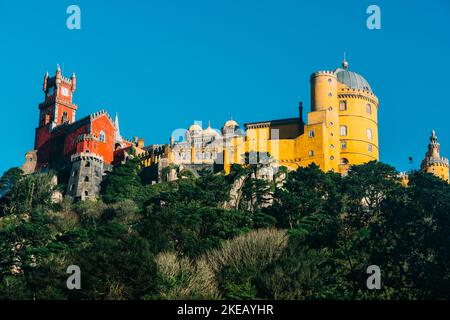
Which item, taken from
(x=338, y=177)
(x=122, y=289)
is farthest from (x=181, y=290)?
(x=338, y=177)

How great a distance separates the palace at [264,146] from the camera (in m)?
82.9

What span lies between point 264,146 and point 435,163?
55.4 ft

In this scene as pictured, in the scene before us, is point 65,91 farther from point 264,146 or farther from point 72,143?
point 264,146

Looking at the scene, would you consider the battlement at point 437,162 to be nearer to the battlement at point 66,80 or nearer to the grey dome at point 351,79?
the grey dome at point 351,79

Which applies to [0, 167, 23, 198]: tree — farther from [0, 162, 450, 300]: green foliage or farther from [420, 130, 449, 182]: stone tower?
[420, 130, 449, 182]: stone tower

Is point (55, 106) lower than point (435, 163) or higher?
higher

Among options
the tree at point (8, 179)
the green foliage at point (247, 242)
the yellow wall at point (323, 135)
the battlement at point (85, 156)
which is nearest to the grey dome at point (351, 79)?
the yellow wall at point (323, 135)

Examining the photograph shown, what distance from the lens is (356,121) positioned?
86.7m

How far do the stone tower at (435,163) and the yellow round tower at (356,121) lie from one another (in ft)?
17.2

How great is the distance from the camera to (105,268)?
153ft

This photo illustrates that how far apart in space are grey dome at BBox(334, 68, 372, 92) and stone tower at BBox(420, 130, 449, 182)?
31.0 feet

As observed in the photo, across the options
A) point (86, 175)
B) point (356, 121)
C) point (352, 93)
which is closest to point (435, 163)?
point (356, 121)
